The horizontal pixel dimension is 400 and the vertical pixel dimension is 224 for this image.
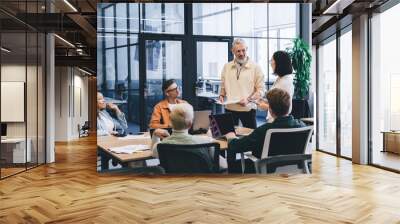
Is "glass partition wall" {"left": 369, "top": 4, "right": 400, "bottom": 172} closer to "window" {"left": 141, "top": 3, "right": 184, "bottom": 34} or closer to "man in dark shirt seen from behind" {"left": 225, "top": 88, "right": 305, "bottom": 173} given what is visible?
"man in dark shirt seen from behind" {"left": 225, "top": 88, "right": 305, "bottom": 173}

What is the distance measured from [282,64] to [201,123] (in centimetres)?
177

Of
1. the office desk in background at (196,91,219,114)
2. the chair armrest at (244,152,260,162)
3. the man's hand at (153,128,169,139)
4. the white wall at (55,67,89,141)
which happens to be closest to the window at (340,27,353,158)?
the chair armrest at (244,152,260,162)

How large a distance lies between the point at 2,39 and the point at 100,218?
4.32 meters

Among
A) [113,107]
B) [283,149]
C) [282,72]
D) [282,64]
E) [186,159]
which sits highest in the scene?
[282,64]

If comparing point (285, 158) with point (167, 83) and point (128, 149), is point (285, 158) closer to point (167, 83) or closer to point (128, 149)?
point (167, 83)

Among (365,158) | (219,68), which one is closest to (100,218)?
(219,68)

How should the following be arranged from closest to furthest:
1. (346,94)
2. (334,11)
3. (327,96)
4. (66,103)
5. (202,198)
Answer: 1. (202,198)
2. (334,11)
3. (346,94)
4. (327,96)
5. (66,103)

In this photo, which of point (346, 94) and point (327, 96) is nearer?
point (346, 94)

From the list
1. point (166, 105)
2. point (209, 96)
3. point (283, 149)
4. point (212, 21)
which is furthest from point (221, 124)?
point (212, 21)

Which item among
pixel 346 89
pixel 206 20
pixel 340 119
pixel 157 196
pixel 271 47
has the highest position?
pixel 206 20

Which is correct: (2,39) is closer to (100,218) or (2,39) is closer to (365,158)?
(100,218)

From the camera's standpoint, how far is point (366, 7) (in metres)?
7.30

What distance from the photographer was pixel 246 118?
659 centimetres

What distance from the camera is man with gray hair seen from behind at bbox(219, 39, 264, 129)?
660 centimetres
